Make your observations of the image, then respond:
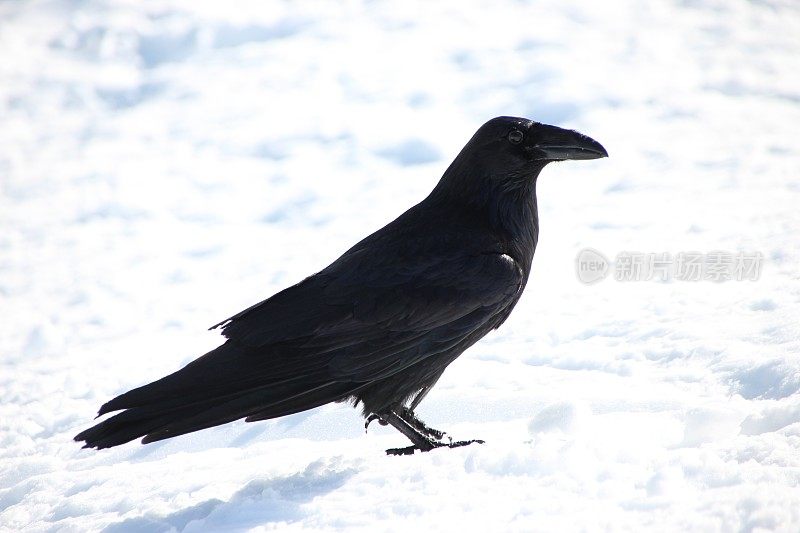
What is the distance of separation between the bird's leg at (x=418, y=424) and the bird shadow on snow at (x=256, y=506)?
0.61 m

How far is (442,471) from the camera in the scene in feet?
11.5

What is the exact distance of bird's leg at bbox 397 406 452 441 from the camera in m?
4.34

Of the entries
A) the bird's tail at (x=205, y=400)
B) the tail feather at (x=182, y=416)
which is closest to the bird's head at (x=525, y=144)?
the bird's tail at (x=205, y=400)

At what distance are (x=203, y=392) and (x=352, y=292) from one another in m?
0.85

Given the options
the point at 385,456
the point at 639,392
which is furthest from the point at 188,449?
the point at 639,392

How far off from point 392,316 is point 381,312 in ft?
0.18

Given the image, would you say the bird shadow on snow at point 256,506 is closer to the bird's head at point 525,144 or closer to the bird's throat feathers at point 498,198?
the bird's throat feathers at point 498,198

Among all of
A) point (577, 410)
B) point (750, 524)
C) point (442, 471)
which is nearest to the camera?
point (750, 524)

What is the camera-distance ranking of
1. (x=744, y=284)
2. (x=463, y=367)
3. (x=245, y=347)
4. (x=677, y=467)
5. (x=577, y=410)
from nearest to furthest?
1. (x=677, y=467)
2. (x=245, y=347)
3. (x=577, y=410)
4. (x=463, y=367)
5. (x=744, y=284)

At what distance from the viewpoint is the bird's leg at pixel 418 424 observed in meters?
4.34

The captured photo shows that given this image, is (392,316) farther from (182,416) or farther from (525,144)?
(525,144)

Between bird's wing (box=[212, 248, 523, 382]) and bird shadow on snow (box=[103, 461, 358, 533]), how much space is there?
46 cm

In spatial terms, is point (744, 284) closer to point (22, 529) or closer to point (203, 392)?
point (203, 392)

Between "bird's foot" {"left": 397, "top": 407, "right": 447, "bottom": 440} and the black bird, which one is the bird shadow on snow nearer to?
the black bird
